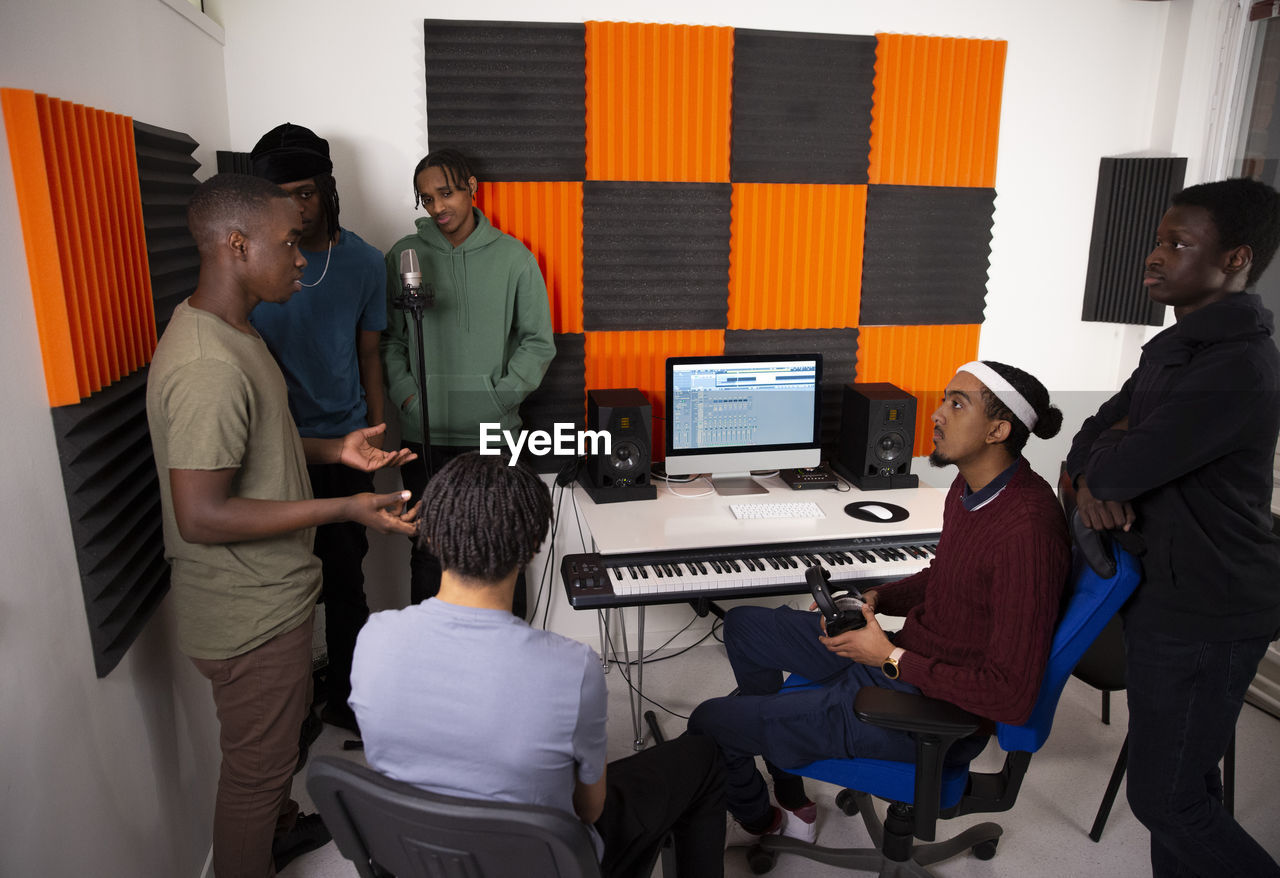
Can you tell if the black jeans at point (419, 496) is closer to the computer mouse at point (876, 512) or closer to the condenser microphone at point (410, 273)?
the condenser microphone at point (410, 273)

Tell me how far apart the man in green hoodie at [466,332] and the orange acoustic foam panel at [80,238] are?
3.44ft

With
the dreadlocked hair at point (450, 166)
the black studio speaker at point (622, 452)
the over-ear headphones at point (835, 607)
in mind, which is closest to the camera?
the over-ear headphones at point (835, 607)

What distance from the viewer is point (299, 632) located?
6.26ft

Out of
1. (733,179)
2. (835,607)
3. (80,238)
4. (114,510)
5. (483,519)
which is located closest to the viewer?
(483,519)

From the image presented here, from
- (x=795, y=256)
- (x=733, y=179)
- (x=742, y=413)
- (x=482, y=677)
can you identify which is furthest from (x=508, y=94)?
(x=482, y=677)

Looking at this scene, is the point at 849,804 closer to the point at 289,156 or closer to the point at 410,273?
the point at 410,273

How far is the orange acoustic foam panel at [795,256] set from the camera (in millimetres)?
3242

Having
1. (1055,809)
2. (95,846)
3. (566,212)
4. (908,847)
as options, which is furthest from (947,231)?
(95,846)

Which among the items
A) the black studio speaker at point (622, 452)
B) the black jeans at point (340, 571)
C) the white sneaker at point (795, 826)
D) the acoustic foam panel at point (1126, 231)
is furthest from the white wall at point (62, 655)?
the acoustic foam panel at point (1126, 231)

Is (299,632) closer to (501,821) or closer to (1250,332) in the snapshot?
(501,821)

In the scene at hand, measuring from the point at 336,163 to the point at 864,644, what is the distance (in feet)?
7.72

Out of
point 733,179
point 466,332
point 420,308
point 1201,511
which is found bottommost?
point 1201,511

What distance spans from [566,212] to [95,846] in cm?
236

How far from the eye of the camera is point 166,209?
2.11m
